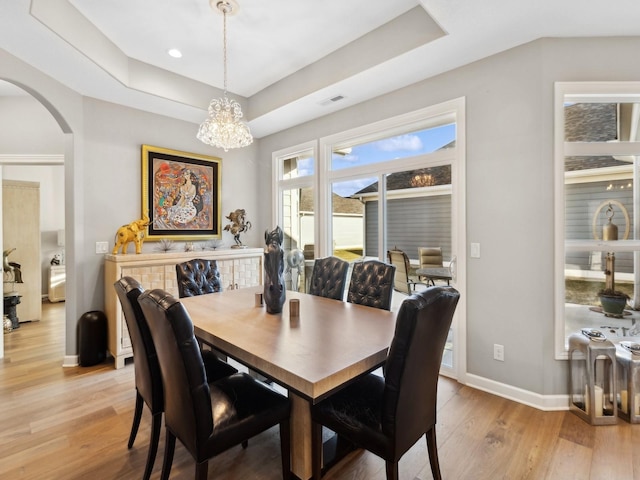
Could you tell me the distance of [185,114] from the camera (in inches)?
156

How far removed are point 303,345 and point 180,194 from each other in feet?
10.8

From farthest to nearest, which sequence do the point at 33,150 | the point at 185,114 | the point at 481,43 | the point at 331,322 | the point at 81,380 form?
the point at 185,114 → the point at 33,150 → the point at 81,380 → the point at 481,43 → the point at 331,322

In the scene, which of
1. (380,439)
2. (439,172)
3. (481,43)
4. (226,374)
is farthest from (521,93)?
(226,374)

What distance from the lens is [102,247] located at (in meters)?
3.51

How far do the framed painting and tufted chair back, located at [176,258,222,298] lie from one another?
3.82ft

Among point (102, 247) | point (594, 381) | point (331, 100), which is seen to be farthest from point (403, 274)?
point (102, 247)

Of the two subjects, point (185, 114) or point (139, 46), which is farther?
point (185, 114)

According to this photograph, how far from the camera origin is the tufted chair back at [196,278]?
2949 mm

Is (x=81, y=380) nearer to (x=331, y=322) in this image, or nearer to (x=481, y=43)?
(x=331, y=322)

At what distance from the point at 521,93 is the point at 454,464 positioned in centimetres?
273

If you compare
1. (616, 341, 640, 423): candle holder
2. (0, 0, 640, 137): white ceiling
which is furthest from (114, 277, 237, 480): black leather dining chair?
(616, 341, 640, 423): candle holder

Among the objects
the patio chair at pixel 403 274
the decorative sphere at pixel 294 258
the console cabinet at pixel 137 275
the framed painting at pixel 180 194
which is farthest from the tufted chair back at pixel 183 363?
the decorative sphere at pixel 294 258

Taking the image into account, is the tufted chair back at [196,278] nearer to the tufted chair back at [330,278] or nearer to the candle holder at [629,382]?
the tufted chair back at [330,278]

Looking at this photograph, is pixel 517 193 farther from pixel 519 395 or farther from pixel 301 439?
pixel 301 439
